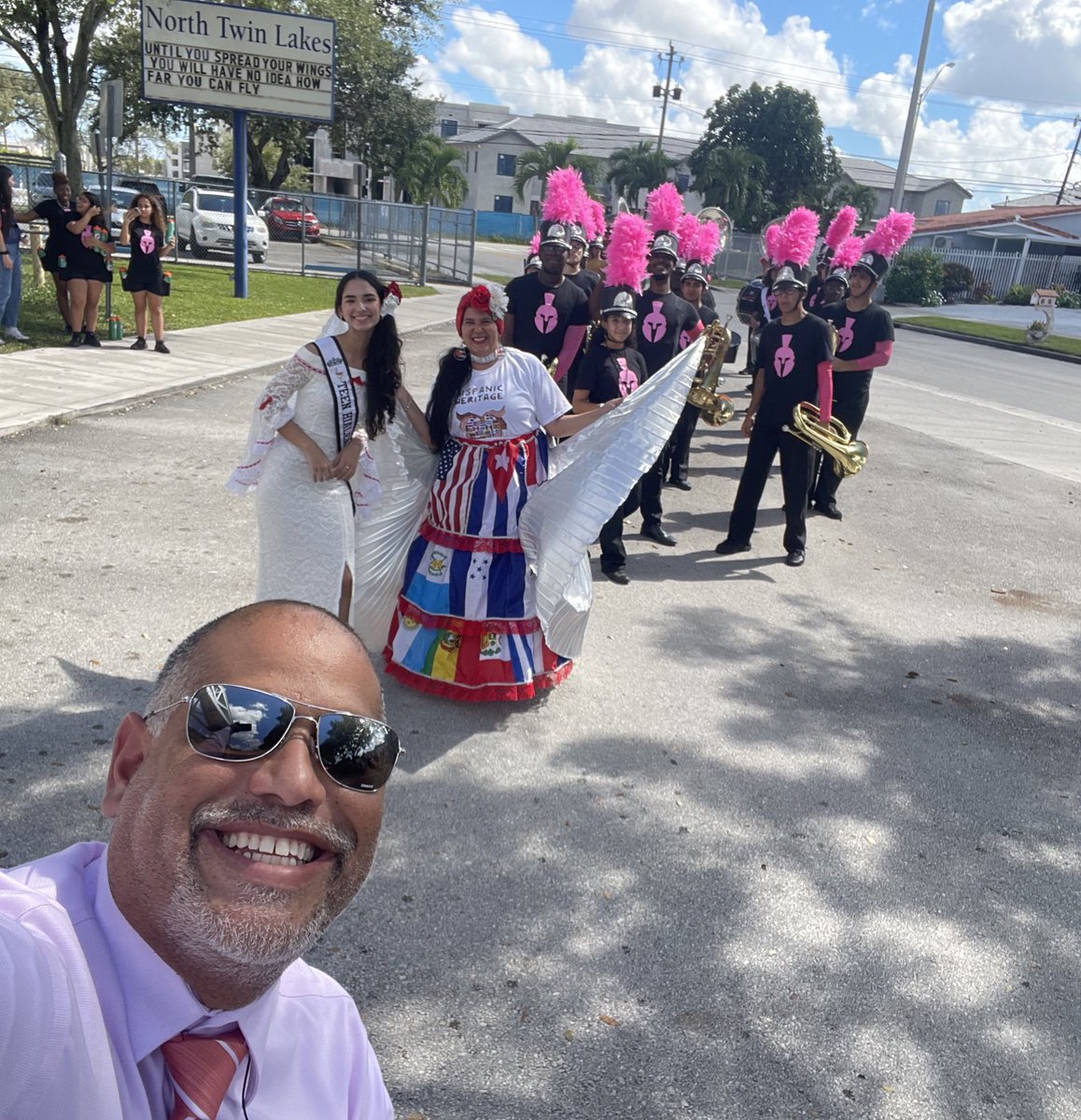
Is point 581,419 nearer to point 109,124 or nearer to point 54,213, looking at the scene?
point 54,213

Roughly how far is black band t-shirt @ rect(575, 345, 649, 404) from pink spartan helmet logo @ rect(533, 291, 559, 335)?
5.32ft

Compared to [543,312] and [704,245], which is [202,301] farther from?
[543,312]

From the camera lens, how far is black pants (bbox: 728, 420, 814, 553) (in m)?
7.27

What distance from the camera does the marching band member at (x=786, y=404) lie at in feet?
23.2

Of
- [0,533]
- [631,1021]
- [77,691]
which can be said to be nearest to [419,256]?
[0,533]

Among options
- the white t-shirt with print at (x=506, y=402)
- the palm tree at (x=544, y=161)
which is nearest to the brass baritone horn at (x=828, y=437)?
the white t-shirt with print at (x=506, y=402)

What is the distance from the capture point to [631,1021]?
2.72 meters

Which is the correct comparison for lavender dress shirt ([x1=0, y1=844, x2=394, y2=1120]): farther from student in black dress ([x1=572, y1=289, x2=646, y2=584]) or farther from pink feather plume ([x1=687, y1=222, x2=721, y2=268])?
pink feather plume ([x1=687, y1=222, x2=721, y2=268])

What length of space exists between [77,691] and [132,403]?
19.8 feet

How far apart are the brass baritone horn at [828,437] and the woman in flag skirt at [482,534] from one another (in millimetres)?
3050

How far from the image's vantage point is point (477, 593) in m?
4.52

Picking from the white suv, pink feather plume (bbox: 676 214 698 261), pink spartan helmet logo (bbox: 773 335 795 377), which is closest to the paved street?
pink spartan helmet logo (bbox: 773 335 795 377)

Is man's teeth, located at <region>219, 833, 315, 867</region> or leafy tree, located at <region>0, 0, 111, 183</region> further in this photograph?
leafy tree, located at <region>0, 0, 111, 183</region>

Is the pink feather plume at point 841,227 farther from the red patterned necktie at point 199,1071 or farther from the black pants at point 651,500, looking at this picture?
the red patterned necktie at point 199,1071
